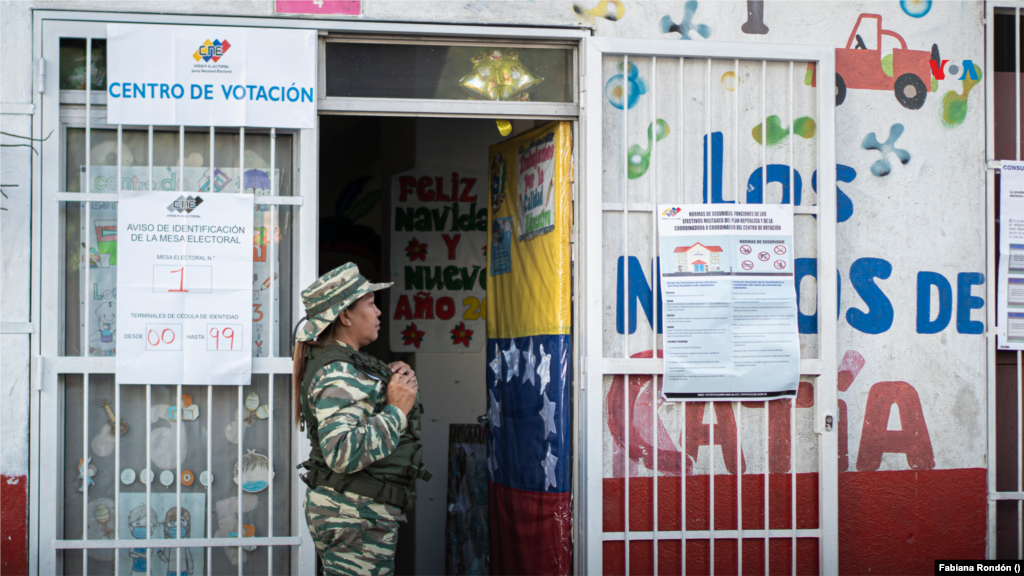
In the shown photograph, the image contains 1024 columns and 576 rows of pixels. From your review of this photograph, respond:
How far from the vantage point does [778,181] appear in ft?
13.8

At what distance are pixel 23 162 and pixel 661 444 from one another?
10.7 feet

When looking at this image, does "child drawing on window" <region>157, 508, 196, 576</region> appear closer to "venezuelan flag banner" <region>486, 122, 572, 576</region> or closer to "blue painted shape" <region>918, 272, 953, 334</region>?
"venezuelan flag banner" <region>486, 122, 572, 576</region>

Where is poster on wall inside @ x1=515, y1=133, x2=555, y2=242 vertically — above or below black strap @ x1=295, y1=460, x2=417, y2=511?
above

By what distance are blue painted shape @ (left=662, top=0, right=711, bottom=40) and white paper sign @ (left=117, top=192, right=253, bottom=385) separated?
2.23 metres

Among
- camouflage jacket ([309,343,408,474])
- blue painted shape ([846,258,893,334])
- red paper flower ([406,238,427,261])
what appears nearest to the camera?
camouflage jacket ([309,343,408,474])

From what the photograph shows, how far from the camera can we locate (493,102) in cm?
413

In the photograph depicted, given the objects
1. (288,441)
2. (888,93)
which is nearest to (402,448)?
(288,441)

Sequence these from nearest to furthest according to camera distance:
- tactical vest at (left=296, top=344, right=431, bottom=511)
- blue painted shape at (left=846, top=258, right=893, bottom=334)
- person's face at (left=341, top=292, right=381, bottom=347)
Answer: tactical vest at (left=296, top=344, right=431, bottom=511) < person's face at (left=341, top=292, right=381, bottom=347) < blue painted shape at (left=846, top=258, right=893, bottom=334)

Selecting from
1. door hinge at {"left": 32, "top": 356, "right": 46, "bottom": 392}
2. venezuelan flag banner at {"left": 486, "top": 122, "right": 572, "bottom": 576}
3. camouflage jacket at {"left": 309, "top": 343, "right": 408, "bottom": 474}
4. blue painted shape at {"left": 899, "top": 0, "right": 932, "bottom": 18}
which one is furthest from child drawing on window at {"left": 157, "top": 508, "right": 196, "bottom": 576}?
blue painted shape at {"left": 899, "top": 0, "right": 932, "bottom": 18}

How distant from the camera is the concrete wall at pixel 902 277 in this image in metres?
4.28

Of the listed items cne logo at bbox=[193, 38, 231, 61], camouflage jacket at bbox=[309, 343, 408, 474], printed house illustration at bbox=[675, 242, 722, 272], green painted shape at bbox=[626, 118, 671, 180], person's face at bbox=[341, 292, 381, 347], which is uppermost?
cne logo at bbox=[193, 38, 231, 61]

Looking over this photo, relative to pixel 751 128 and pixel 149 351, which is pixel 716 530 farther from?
pixel 149 351

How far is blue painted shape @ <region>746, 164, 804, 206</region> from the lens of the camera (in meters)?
4.18

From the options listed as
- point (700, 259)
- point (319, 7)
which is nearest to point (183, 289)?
point (319, 7)
